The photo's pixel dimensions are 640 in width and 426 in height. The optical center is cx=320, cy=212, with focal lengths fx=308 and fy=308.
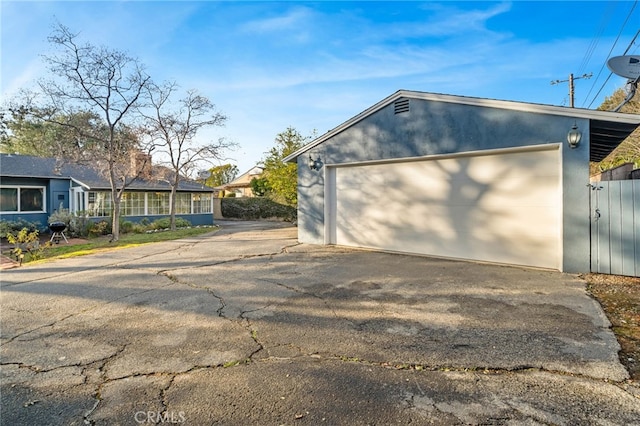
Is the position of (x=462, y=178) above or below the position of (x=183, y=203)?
above

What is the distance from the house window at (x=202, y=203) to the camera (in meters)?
19.2

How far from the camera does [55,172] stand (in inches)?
577

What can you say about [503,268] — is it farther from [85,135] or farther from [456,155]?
[85,135]

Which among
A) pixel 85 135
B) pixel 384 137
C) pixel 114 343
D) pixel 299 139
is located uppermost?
pixel 299 139

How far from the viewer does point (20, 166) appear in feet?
47.2

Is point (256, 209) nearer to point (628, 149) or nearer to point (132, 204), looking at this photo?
point (132, 204)

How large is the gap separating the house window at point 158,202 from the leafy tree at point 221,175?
18.9 m

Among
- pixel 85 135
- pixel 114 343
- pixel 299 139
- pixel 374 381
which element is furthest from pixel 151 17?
pixel 299 139

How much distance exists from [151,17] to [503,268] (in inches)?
404

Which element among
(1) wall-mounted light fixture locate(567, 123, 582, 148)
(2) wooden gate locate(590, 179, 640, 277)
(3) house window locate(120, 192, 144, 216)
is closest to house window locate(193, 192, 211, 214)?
(3) house window locate(120, 192, 144, 216)

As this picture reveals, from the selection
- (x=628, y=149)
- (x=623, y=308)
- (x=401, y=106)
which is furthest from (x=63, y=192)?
(x=628, y=149)

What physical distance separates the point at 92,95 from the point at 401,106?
10664 millimetres

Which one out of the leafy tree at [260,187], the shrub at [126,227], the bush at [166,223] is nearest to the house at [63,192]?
the bush at [166,223]

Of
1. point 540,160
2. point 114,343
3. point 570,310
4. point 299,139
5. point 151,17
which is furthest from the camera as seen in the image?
point 299,139
